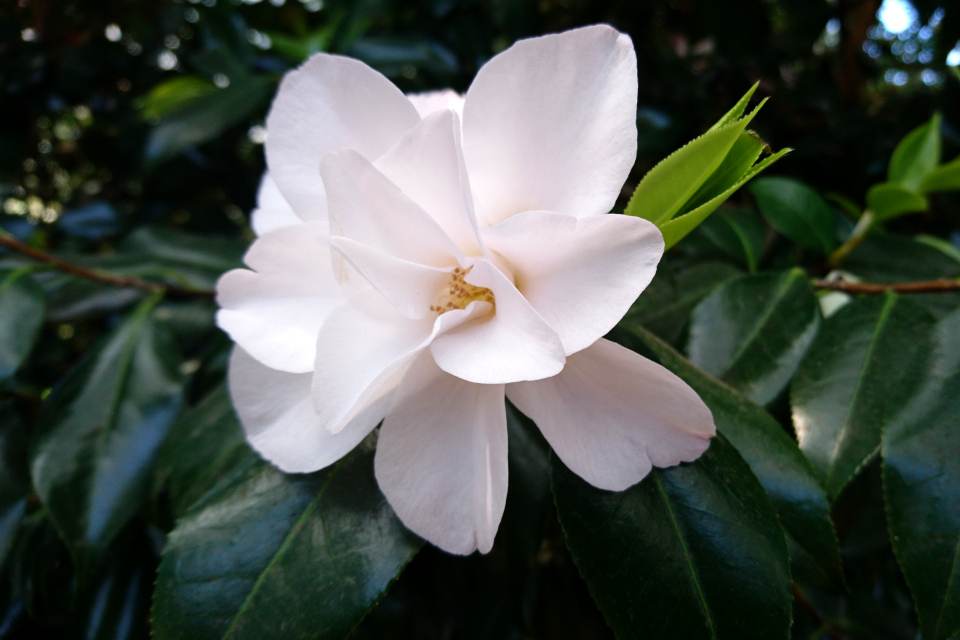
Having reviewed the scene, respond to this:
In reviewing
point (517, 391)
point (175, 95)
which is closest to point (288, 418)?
point (517, 391)

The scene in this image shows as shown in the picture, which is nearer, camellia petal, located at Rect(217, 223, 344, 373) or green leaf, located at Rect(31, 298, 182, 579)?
camellia petal, located at Rect(217, 223, 344, 373)

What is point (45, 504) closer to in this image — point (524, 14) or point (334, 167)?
point (334, 167)

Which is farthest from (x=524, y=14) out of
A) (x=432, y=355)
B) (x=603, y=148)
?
(x=432, y=355)

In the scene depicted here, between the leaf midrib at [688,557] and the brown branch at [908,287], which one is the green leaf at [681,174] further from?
the brown branch at [908,287]

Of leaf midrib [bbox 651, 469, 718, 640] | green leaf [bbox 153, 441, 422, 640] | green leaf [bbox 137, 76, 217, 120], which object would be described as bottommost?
green leaf [bbox 137, 76, 217, 120]

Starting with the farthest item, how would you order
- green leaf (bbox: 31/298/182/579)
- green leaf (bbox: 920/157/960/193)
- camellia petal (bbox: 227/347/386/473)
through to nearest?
green leaf (bbox: 920/157/960/193) < green leaf (bbox: 31/298/182/579) < camellia petal (bbox: 227/347/386/473)

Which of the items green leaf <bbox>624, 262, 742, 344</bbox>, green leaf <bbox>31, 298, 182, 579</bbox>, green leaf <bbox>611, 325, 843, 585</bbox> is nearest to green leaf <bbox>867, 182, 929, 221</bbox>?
green leaf <bbox>624, 262, 742, 344</bbox>

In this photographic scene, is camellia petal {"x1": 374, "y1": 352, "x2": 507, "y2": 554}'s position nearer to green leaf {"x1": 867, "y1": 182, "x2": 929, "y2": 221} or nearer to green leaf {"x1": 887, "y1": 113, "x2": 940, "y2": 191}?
green leaf {"x1": 867, "y1": 182, "x2": 929, "y2": 221}
